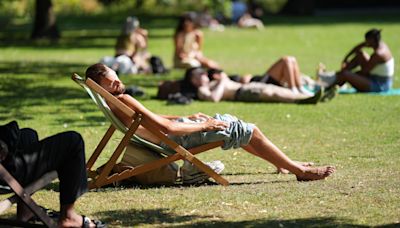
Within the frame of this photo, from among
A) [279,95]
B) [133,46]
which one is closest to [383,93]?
[279,95]

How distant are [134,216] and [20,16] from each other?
35.6m

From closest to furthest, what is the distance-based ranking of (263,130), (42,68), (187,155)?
1. (187,155)
2. (263,130)
3. (42,68)

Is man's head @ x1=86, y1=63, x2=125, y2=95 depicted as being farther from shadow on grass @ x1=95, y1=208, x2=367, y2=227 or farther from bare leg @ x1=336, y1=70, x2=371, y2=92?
bare leg @ x1=336, y1=70, x2=371, y2=92

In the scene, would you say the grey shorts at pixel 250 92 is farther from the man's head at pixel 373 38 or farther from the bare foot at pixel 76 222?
the bare foot at pixel 76 222

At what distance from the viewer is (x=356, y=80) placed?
50.4 feet

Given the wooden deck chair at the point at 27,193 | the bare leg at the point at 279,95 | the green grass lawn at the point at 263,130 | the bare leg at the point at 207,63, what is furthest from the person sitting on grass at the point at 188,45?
the wooden deck chair at the point at 27,193

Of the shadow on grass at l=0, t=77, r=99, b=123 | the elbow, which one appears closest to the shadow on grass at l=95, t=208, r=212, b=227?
the elbow

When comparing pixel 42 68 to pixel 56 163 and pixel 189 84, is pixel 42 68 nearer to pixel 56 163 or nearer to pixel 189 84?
pixel 189 84

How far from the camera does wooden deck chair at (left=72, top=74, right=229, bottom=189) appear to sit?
759 cm

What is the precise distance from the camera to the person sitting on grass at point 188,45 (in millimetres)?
18438

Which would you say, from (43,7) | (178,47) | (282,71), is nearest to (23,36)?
(43,7)

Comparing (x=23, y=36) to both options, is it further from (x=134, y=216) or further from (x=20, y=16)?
(x=134, y=216)

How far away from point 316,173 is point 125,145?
5.80ft

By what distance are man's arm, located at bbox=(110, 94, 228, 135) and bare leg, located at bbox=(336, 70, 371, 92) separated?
7.72m
